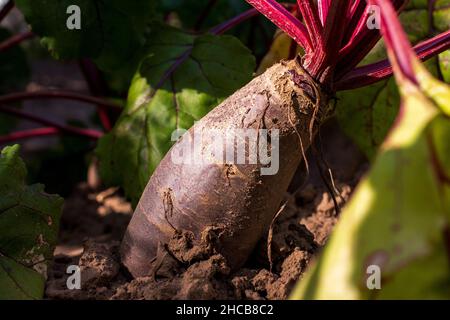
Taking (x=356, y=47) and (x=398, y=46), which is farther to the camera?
(x=356, y=47)

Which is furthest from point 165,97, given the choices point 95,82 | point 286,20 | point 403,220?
point 403,220

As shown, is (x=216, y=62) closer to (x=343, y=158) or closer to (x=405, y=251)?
(x=343, y=158)

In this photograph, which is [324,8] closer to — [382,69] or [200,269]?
[382,69]

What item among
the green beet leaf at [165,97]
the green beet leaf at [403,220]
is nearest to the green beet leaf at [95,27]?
the green beet leaf at [165,97]

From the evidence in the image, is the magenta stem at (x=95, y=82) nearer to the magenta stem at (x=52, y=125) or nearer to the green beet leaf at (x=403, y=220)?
the magenta stem at (x=52, y=125)

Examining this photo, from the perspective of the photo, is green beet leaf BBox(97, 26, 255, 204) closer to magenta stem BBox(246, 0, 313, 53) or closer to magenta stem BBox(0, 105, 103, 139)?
magenta stem BBox(246, 0, 313, 53)
